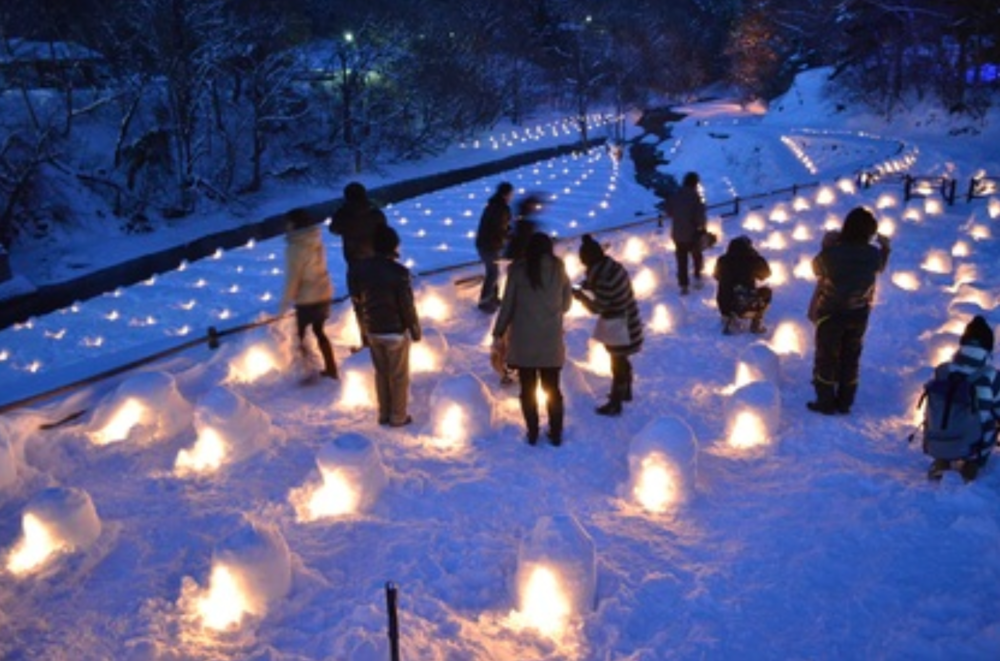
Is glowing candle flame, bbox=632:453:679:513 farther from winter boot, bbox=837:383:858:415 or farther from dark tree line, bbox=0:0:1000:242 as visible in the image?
dark tree line, bbox=0:0:1000:242

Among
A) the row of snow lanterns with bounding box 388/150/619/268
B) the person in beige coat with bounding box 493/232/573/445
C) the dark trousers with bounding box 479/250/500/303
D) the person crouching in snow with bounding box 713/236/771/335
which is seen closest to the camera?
the person in beige coat with bounding box 493/232/573/445

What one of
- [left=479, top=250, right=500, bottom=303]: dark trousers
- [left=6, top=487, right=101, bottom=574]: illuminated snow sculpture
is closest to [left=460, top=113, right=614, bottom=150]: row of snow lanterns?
[left=479, top=250, right=500, bottom=303]: dark trousers

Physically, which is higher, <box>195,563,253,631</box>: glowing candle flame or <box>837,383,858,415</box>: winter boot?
<box>195,563,253,631</box>: glowing candle flame

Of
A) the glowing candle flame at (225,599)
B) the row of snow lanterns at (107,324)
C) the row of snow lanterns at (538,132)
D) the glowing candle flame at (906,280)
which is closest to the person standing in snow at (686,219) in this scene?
the glowing candle flame at (906,280)

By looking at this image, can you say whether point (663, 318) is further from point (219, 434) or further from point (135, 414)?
point (135, 414)

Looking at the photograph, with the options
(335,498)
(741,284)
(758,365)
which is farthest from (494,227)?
(335,498)

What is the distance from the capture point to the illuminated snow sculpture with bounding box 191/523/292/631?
404 centimetres

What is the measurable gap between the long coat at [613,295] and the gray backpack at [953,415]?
210 centimetres

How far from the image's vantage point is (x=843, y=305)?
5.79 meters

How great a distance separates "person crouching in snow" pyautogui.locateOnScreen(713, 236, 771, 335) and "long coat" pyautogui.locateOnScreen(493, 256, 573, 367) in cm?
334

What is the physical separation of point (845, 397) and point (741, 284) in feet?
7.12

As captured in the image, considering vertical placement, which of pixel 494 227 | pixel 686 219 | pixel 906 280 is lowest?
pixel 906 280

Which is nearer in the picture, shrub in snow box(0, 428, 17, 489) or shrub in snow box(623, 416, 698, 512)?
shrub in snow box(623, 416, 698, 512)

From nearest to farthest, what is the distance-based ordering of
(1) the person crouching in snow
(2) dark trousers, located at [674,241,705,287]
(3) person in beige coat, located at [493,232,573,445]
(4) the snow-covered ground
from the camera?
(4) the snow-covered ground < (3) person in beige coat, located at [493,232,573,445] < (1) the person crouching in snow < (2) dark trousers, located at [674,241,705,287]
